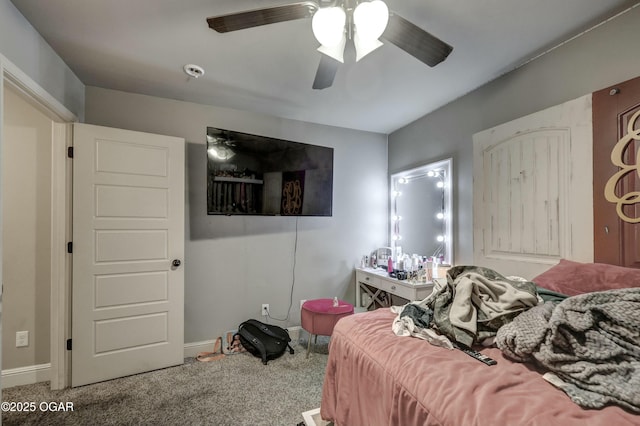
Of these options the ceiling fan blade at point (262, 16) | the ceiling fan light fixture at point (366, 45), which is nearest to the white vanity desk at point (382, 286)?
the ceiling fan light fixture at point (366, 45)

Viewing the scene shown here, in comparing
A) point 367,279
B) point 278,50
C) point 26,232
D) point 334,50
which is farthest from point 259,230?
point 334,50

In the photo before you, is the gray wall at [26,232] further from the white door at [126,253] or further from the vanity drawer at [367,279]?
the vanity drawer at [367,279]

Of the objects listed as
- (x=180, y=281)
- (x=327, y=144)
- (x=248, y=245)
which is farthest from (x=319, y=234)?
(x=180, y=281)

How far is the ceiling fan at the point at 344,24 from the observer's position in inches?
45.4

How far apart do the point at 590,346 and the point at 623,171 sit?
1.17m

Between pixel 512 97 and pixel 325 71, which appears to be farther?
pixel 512 97

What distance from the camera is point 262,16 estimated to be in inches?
47.9

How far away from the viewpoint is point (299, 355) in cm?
253

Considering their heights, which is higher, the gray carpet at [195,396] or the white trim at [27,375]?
the white trim at [27,375]

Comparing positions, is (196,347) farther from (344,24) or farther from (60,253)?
(344,24)

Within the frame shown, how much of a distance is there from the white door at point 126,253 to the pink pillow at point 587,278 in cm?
265

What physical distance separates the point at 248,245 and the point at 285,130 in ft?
4.24

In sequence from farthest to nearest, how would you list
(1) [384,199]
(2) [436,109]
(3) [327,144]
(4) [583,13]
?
(1) [384,199] < (3) [327,144] < (2) [436,109] < (4) [583,13]

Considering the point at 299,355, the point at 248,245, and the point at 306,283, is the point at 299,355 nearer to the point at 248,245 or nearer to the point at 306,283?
the point at 306,283
